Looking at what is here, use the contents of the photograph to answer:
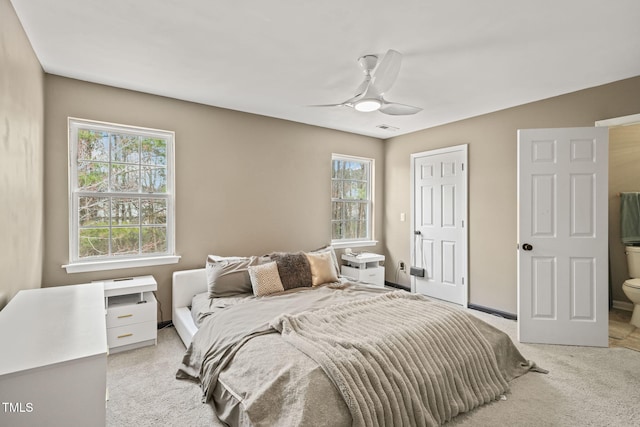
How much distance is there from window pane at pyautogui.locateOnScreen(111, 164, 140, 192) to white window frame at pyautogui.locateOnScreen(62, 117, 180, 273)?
30 cm

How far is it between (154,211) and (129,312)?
43.8 inches

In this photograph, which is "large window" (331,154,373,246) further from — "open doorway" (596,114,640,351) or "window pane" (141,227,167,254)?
"open doorway" (596,114,640,351)

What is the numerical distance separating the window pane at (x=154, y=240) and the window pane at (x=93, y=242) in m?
0.34

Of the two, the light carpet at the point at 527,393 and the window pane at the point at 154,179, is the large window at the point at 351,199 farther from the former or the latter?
the light carpet at the point at 527,393

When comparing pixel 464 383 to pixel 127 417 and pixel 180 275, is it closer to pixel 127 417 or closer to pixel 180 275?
pixel 127 417

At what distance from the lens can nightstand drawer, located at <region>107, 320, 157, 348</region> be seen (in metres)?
2.89

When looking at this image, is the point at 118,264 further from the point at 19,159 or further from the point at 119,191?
the point at 19,159

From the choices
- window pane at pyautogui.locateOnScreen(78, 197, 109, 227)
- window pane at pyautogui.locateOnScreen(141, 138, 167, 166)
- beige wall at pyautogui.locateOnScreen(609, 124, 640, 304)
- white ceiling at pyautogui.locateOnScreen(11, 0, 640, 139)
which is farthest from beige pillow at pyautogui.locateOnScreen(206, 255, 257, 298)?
beige wall at pyautogui.locateOnScreen(609, 124, 640, 304)

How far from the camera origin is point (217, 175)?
3.86 metres

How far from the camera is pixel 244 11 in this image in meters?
2.01

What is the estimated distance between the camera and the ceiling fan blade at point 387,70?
2322 mm

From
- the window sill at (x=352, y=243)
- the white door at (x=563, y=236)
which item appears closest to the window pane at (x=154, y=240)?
the window sill at (x=352, y=243)

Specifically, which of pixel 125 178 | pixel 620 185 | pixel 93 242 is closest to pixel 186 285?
pixel 93 242

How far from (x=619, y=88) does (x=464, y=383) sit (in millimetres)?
3141
